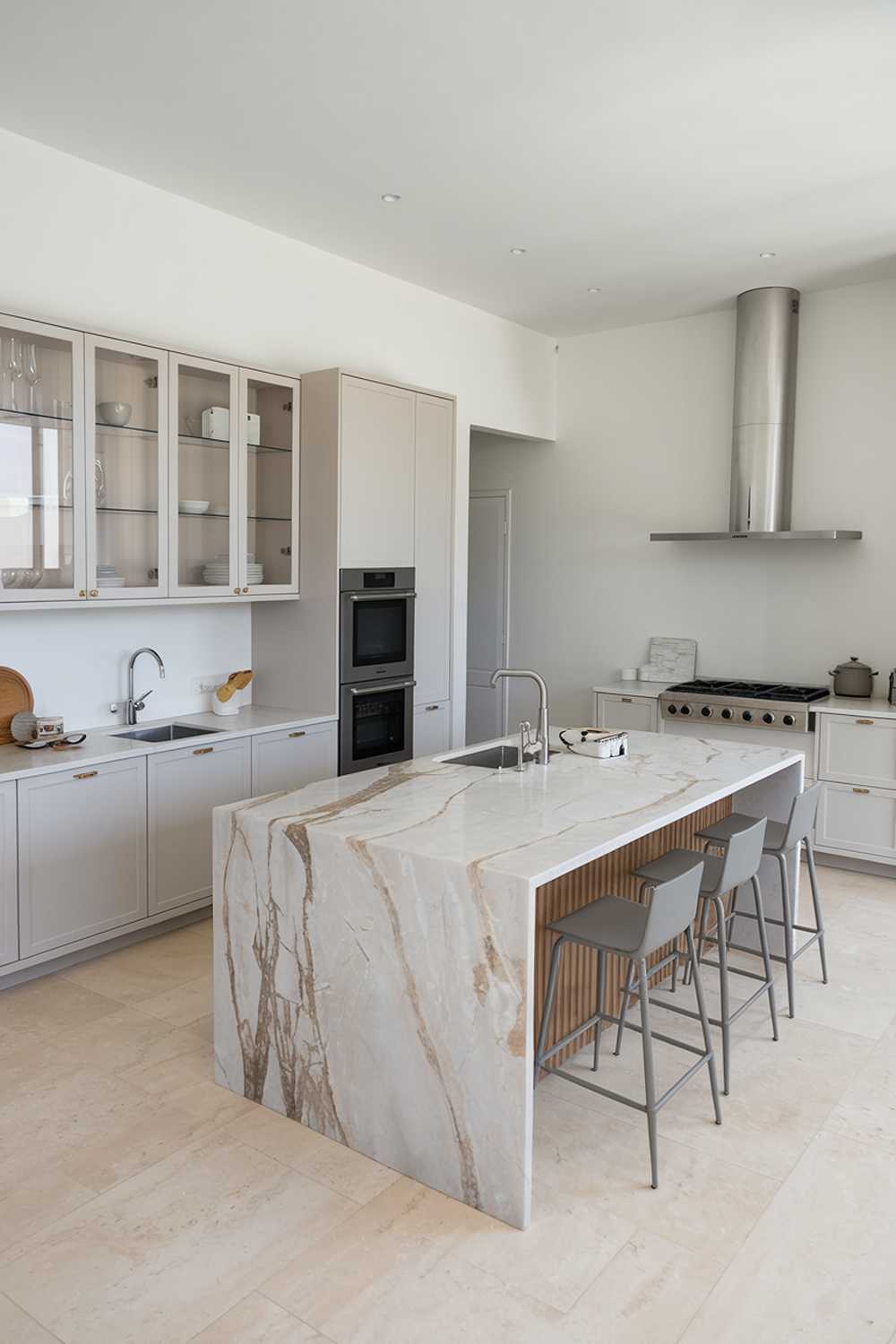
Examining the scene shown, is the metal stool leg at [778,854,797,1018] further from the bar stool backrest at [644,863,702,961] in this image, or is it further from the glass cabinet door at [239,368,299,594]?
the glass cabinet door at [239,368,299,594]

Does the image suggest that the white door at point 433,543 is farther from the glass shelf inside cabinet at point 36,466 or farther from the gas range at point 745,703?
the glass shelf inside cabinet at point 36,466

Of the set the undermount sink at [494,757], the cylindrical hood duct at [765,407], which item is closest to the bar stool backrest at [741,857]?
the undermount sink at [494,757]

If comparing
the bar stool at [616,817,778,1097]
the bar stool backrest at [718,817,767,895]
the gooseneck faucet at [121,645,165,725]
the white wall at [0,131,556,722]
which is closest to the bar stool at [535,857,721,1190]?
the bar stool at [616,817,778,1097]

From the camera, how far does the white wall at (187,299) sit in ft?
12.7

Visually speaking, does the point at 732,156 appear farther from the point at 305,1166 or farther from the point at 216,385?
the point at 305,1166

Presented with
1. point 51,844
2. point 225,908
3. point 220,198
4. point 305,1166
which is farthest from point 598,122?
point 305,1166

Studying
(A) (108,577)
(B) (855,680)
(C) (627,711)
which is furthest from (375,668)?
(B) (855,680)

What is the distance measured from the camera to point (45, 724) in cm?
397

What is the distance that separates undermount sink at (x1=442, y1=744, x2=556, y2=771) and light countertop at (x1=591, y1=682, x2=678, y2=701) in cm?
221

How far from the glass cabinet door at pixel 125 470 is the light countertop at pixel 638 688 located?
A: 3.04 metres

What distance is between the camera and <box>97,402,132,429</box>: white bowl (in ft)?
12.7

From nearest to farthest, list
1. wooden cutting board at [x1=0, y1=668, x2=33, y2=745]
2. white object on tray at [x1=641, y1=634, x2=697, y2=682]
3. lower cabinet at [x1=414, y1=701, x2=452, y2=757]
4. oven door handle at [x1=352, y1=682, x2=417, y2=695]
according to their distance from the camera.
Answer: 1. wooden cutting board at [x1=0, y1=668, x2=33, y2=745]
2. oven door handle at [x1=352, y1=682, x2=417, y2=695]
3. lower cabinet at [x1=414, y1=701, x2=452, y2=757]
4. white object on tray at [x1=641, y1=634, x2=697, y2=682]

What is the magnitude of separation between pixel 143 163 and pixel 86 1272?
3.90 meters

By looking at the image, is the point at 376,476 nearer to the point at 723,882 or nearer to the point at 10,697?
the point at 10,697
